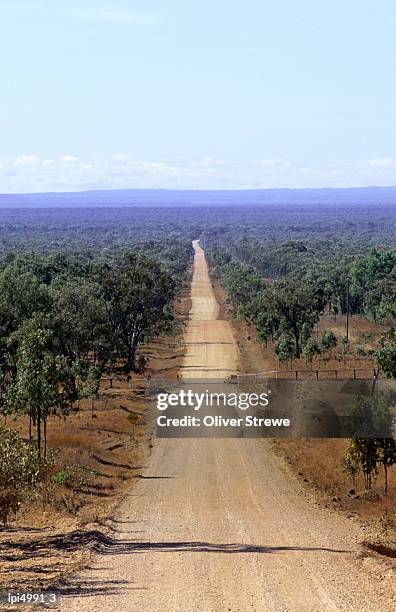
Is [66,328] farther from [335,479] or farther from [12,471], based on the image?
[12,471]

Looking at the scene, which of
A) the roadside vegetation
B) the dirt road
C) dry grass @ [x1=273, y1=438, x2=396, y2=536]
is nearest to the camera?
the dirt road

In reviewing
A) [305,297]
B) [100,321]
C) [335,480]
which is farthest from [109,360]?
[335,480]

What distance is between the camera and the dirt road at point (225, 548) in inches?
754

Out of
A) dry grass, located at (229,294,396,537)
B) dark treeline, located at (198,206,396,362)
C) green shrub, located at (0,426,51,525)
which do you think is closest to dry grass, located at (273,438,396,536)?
dry grass, located at (229,294,396,537)

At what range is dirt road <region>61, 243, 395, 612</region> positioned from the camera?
19.1 meters

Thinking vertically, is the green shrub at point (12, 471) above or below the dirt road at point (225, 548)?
above

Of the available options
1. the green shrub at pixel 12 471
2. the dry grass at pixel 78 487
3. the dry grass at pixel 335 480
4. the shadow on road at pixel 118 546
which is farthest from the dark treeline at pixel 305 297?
the green shrub at pixel 12 471

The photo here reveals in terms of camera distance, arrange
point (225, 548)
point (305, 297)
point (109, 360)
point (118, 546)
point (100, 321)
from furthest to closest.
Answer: point (305, 297), point (109, 360), point (100, 321), point (118, 546), point (225, 548)

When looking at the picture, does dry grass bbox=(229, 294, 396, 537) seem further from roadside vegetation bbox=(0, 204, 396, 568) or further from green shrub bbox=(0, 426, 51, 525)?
green shrub bbox=(0, 426, 51, 525)

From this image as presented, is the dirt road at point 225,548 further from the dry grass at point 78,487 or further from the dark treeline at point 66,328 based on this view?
the dark treeline at point 66,328

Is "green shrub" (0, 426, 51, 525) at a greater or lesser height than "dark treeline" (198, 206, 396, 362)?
greater

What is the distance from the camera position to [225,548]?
24.5 meters

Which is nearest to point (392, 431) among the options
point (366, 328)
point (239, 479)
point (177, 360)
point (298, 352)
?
point (239, 479)

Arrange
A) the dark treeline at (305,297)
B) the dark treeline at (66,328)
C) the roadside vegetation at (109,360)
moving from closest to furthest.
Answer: the roadside vegetation at (109,360), the dark treeline at (66,328), the dark treeline at (305,297)
